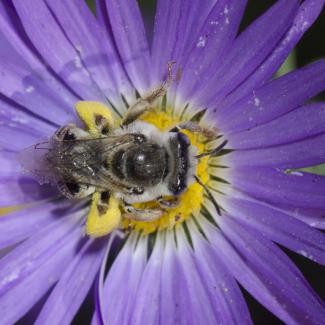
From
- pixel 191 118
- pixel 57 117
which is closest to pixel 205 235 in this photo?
pixel 191 118

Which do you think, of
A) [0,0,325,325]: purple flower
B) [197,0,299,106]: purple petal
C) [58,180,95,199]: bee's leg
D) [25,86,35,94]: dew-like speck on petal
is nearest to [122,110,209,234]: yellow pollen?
[0,0,325,325]: purple flower

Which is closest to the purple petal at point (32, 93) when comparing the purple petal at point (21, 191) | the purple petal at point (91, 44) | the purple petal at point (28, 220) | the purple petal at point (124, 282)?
the purple petal at point (91, 44)

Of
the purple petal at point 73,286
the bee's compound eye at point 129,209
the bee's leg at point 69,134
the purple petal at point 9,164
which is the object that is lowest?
the purple petal at point 73,286

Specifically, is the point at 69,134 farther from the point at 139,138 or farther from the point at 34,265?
the point at 34,265

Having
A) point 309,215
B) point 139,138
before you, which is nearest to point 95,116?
point 139,138

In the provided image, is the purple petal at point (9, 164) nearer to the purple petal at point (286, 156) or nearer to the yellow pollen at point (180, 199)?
the yellow pollen at point (180, 199)

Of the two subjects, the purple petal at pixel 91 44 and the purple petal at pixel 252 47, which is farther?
the purple petal at pixel 91 44

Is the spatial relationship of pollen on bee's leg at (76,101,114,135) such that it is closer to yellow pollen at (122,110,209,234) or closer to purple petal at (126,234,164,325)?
yellow pollen at (122,110,209,234)
